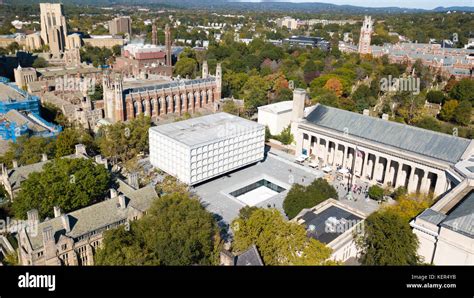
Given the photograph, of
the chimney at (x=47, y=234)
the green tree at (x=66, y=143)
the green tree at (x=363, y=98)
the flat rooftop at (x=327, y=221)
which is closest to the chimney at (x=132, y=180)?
the chimney at (x=47, y=234)

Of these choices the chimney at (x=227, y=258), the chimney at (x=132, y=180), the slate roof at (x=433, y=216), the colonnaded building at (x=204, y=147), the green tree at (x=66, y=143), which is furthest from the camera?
the green tree at (x=66, y=143)

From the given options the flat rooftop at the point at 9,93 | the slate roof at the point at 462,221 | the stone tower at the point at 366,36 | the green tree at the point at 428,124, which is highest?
the stone tower at the point at 366,36

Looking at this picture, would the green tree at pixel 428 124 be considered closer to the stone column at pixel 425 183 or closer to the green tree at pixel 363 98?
the green tree at pixel 363 98

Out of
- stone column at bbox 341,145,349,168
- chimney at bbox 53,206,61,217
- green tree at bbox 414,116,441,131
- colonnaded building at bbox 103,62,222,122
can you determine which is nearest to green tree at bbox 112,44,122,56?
colonnaded building at bbox 103,62,222,122

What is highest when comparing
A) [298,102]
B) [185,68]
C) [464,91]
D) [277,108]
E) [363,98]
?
[298,102]

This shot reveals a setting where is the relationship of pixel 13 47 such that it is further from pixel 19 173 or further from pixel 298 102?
pixel 298 102

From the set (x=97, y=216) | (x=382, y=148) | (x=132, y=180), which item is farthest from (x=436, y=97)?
(x=97, y=216)
